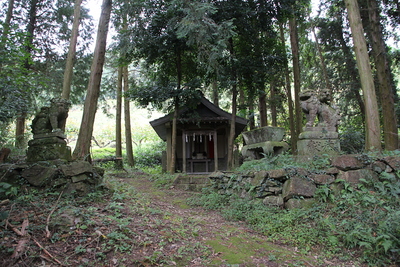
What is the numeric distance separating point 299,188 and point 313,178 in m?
0.41

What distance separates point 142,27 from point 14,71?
4.63 meters

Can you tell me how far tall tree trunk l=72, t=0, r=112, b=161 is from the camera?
715 centimetres

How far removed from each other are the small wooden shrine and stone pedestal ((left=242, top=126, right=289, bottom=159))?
262 cm

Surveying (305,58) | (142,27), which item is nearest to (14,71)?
(142,27)

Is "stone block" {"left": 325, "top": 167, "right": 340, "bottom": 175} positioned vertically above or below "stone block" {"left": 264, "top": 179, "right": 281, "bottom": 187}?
above

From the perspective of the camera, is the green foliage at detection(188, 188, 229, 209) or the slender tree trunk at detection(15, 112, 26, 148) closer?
the green foliage at detection(188, 188, 229, 209)

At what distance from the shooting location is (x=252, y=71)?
10.3 meters

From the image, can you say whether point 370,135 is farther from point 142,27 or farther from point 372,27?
point 142,27

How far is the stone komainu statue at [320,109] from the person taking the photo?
6.38 metres

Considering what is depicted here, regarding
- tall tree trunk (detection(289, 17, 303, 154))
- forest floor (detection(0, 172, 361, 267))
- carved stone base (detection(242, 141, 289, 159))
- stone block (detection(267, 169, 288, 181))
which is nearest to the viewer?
forest floor (detection(0, 172, 361, 267))

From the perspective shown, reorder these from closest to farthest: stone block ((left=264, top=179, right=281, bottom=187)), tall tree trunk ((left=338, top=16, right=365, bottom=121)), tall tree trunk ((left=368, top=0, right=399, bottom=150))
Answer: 1. stone block ((left=264, top=179, right=281, bottom=187))
2. tall tree trunk ((left=368, top=0, right=399, bottom=150))
3. tall tree trunk ((left=338, top=16, right=365, bottom=121))

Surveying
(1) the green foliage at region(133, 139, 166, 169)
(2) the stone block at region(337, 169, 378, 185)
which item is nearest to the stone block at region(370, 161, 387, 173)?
(2) the stone block at region(337, 169, 378, 185)

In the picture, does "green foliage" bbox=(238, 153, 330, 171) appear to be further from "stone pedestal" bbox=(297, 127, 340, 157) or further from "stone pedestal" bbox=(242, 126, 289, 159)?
"stone pedestal" bbox=(242, 126, 289, 159)

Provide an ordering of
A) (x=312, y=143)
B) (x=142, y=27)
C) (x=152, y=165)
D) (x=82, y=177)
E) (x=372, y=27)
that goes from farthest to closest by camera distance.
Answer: (x=152, y=165) < (x=142, y=27) < (x=372, y=27) < (x=312, y=143) < (x=82, y=177)
